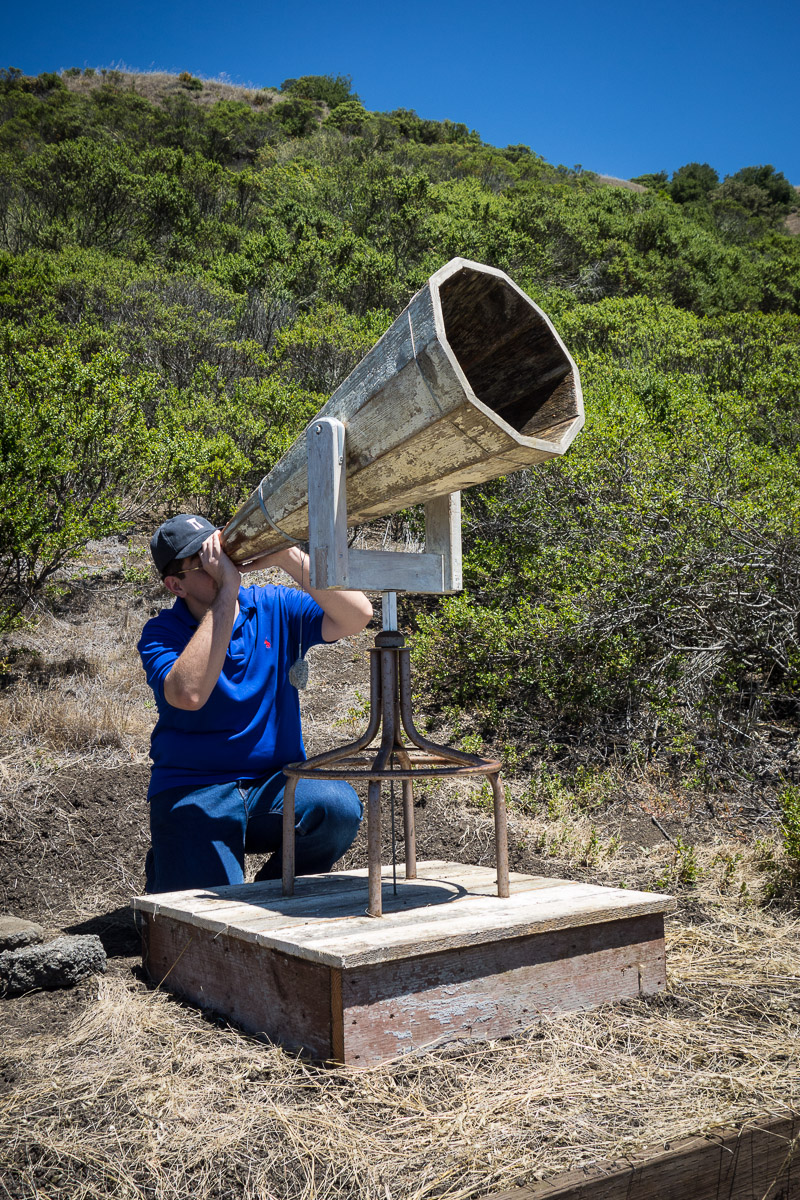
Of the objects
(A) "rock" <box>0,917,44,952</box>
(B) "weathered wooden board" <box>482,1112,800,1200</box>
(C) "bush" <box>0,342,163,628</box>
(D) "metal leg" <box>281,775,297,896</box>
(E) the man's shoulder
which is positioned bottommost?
(B) "weathered wooden board" <box>482,1112,800,1200</box>

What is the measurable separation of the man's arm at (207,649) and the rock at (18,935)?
Result: 99cm

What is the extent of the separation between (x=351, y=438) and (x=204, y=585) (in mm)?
1199

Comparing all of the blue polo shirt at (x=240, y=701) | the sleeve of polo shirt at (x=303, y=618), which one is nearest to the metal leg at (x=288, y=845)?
the blue polo shirt at (x=240, y=701)

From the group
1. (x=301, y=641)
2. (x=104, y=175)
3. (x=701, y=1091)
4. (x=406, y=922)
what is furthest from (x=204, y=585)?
(x=104, y=175)

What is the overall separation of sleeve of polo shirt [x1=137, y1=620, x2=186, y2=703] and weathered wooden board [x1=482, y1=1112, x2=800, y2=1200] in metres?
1.75

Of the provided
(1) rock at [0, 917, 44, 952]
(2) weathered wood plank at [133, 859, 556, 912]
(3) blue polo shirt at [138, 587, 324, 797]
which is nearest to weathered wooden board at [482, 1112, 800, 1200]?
(2) weathered wood plank at [133, 859, 556, 912]

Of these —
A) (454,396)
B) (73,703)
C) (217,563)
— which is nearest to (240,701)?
(217,563)

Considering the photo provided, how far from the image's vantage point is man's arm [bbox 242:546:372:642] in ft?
9.62

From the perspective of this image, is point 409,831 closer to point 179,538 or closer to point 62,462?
point 179,538

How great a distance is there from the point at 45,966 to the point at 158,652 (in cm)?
98

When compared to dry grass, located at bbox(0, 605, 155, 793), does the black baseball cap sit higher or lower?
higher

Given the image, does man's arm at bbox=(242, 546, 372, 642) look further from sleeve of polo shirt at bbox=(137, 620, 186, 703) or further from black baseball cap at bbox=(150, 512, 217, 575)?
sleeve of polo shirt at bbox=(137, 620, 186, 703)

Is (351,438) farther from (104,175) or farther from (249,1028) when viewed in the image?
(104,175)

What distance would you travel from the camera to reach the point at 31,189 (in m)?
19.8
